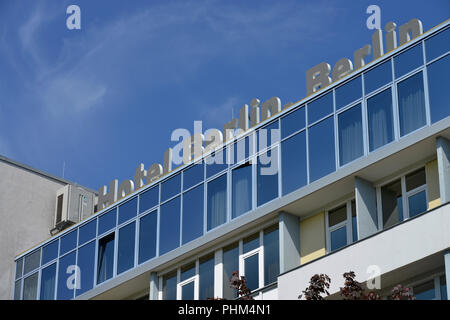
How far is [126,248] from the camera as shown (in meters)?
35.2

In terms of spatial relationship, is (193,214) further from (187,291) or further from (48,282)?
(48,282)

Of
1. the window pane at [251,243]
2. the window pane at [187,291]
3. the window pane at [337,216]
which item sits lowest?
the window pane at [187,291]

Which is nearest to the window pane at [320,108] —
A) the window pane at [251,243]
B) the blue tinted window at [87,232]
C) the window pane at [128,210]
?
the window pane at [251,243]

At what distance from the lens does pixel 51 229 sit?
49.4m

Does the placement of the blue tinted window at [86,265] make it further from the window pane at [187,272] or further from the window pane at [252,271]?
the window pane at [252,271]

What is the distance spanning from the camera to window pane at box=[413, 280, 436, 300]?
2636 cm

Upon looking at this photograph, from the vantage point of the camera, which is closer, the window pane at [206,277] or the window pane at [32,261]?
the window pane at [206,277]

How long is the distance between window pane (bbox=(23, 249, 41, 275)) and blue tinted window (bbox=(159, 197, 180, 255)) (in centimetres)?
677

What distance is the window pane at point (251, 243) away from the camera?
31391mm

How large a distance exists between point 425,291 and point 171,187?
33.6 feet

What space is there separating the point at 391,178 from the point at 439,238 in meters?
3.48

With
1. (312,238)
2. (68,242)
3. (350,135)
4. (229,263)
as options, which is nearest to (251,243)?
(229,263)

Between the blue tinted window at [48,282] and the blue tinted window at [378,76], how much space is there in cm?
1413
